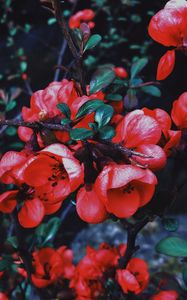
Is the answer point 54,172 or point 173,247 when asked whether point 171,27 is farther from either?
point 173,247

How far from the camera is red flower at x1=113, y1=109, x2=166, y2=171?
1.90 feet

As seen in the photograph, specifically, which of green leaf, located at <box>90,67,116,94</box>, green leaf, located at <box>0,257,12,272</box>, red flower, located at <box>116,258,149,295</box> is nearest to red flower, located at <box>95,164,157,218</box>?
green leaf, located at <box>90,67,116,94</box>

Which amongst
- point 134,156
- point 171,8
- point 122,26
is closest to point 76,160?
point 134,156

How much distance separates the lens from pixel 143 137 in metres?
0.61

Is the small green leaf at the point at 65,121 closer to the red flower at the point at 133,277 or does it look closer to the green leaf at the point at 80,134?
the green leaf at the point at 80,134

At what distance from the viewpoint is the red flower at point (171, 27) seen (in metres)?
0.65

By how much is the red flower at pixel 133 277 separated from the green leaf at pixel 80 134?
0.40 meters

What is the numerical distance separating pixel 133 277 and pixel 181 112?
37 cm

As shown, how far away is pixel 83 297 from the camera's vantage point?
1.01 meters

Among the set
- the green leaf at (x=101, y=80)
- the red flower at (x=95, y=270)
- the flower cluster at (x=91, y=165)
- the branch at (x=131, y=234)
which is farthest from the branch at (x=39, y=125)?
the red flower at (x=95, y=270)

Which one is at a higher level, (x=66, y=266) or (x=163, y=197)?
(x=163, y=197)

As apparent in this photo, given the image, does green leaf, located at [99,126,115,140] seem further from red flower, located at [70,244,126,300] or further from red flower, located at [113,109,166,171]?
red flower, located at [70,244,126,300]

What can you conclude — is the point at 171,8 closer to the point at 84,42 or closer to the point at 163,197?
the point at 84,42

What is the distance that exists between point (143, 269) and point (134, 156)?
496 millimetres
